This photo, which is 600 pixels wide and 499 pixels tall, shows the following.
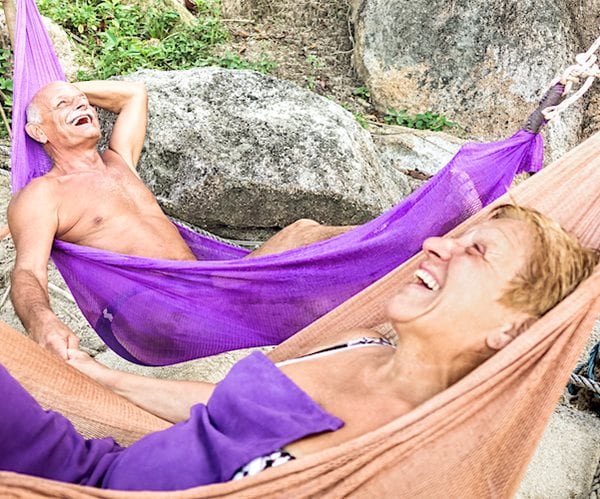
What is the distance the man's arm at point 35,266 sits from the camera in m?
1.58

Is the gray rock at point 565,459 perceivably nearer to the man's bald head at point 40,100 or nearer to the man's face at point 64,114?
the man's face at point 64,114

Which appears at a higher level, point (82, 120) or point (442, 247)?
point (442, 247)

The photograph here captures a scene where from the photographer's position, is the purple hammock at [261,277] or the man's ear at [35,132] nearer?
the purple hammock at [261,277]

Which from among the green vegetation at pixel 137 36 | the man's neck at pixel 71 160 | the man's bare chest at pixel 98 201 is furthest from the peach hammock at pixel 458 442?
the green vegetation at pixel 137 36

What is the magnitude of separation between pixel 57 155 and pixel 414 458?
164 centimetres

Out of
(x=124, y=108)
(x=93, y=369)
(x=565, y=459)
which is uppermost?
(x=124, y=108)

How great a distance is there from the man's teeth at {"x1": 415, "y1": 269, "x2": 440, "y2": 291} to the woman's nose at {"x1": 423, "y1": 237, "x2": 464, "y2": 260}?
4 cm

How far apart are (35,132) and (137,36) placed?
2.26m

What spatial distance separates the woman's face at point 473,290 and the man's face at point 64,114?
57.0 inches

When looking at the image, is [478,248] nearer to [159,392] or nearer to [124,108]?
[159,392]

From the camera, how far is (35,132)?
2172 mm

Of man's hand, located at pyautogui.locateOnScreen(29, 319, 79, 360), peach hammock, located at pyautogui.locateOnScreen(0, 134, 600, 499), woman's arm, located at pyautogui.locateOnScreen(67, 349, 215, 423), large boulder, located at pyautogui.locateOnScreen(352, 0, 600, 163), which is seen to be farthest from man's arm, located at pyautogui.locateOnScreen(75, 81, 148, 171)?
large boulder, located at pyautogui.locateOnScreen(352, 0, 600, 163)

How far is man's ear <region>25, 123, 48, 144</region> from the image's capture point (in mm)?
2168

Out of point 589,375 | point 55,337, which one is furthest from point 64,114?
point 589,375
